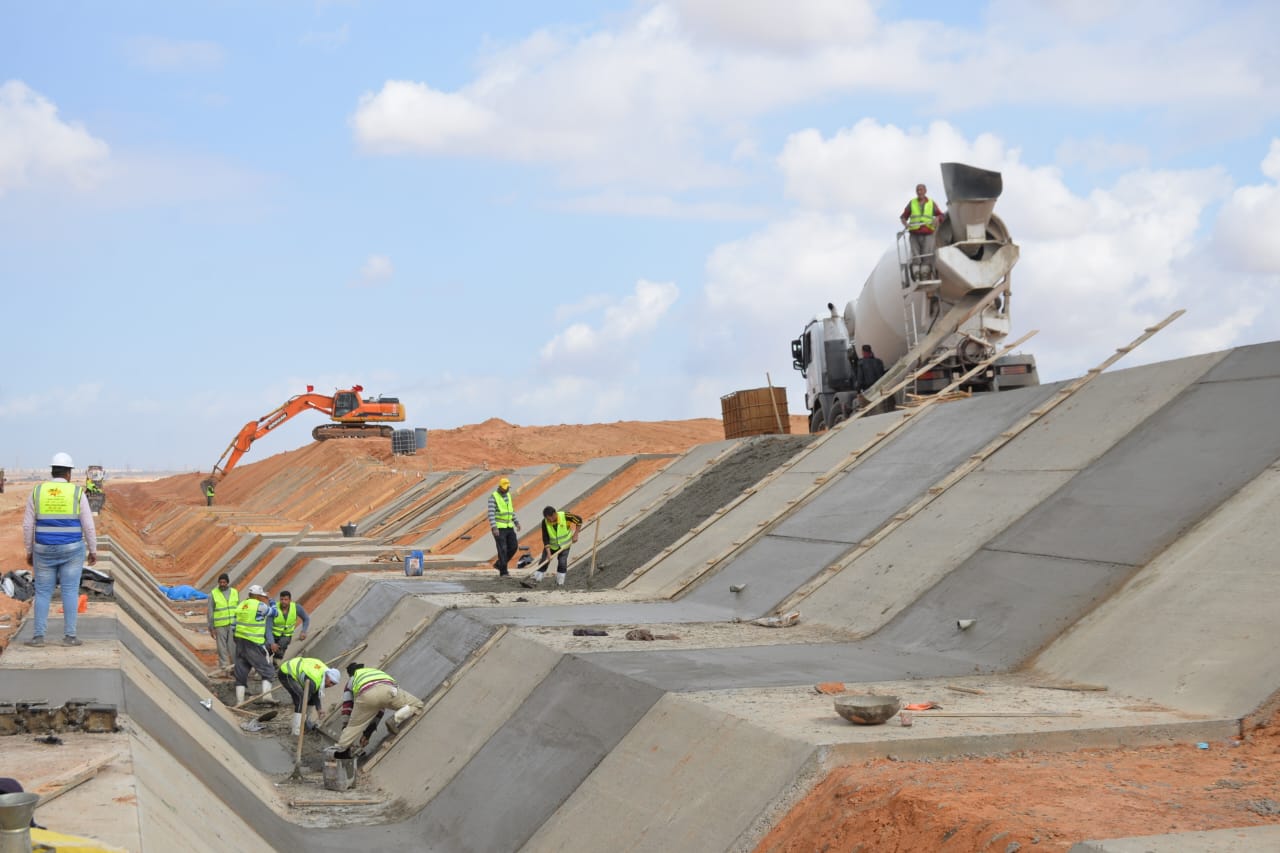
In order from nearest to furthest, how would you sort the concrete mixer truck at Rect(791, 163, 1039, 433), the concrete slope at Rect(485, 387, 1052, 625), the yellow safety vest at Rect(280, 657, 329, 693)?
the yellow safety vest at Rect(280, 657, 329, 693) < the concrete slope at Rect(485, 387, 1052, 625) < the concrete mixer truck at Rect(791, 163, 1039, 433)

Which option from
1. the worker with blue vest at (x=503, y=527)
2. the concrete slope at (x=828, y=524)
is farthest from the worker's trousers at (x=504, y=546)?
the concrete slope at (x=828, y=524)

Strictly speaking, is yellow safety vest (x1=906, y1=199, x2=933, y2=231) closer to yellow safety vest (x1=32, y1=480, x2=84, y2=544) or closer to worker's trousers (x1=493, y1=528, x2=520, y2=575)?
worker's trousers (x1=493, y1=528, x2=520, y2=575)

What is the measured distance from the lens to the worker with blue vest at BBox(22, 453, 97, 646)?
11258 millimetres

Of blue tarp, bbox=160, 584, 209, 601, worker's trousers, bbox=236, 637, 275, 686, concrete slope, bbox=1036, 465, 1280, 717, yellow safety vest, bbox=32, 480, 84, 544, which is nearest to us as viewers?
concrete slope, bbox=1036, 465, 1280, 717

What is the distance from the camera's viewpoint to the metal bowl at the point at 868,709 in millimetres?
7848

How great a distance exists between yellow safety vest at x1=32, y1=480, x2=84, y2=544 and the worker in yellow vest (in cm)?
585

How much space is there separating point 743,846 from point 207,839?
3.31 meters

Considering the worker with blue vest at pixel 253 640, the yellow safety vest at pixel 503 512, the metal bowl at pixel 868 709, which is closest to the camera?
the metal bowl at pixel 868 709

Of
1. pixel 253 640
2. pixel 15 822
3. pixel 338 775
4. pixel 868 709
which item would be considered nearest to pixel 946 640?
pixel 868 709

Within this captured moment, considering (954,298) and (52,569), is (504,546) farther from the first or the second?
(52,569)

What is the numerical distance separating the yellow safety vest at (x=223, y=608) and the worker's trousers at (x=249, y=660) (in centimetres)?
158

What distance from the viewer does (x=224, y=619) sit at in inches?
719

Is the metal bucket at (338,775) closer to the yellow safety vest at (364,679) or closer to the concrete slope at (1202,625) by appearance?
the yellow safety vest at (364,679)

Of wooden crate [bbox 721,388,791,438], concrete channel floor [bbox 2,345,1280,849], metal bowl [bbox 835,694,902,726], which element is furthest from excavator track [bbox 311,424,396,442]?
metal bowl [bbox 835,694,902,726]
